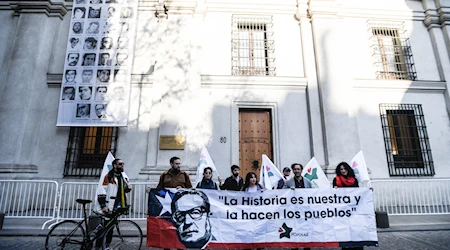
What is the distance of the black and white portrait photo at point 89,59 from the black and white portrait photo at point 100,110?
1.75m

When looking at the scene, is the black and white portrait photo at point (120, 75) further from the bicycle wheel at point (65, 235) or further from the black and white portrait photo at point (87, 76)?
the bicycle wheel at point (65, 235)

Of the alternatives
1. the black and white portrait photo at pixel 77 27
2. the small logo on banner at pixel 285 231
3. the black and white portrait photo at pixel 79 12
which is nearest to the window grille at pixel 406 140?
the small logo on banner at pixel 285 231

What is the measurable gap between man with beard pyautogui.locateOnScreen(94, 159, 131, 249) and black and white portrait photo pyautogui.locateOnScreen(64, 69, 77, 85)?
6.19 meters

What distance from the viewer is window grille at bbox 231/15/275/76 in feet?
35.9

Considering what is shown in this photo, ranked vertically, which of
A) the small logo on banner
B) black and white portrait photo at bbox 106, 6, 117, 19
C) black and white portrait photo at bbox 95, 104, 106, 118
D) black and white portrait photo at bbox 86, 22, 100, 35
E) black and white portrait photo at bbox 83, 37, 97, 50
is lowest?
the small logo on banner

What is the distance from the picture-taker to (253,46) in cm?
1130

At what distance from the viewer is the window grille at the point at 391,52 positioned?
1136cm

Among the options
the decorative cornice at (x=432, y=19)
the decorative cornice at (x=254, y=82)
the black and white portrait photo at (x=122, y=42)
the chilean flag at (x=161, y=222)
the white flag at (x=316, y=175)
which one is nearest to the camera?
the chilean flag at (x=161, y=222)

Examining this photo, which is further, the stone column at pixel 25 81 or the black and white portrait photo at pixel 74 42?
the black and white portrait photo at pixel 74 42

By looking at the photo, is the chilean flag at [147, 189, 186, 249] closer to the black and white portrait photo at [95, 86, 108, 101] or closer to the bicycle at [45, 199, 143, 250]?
the bicycle at [45, 199, 143, 250]

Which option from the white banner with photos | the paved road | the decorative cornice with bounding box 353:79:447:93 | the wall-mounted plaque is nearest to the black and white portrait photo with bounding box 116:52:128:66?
the white banner with photos

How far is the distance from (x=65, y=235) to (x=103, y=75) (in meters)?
6.60

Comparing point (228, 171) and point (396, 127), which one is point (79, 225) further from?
point (396, 127)

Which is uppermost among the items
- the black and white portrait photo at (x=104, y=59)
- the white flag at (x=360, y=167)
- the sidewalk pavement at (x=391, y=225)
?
the black and white portrait photo at (x=104, y=59)
